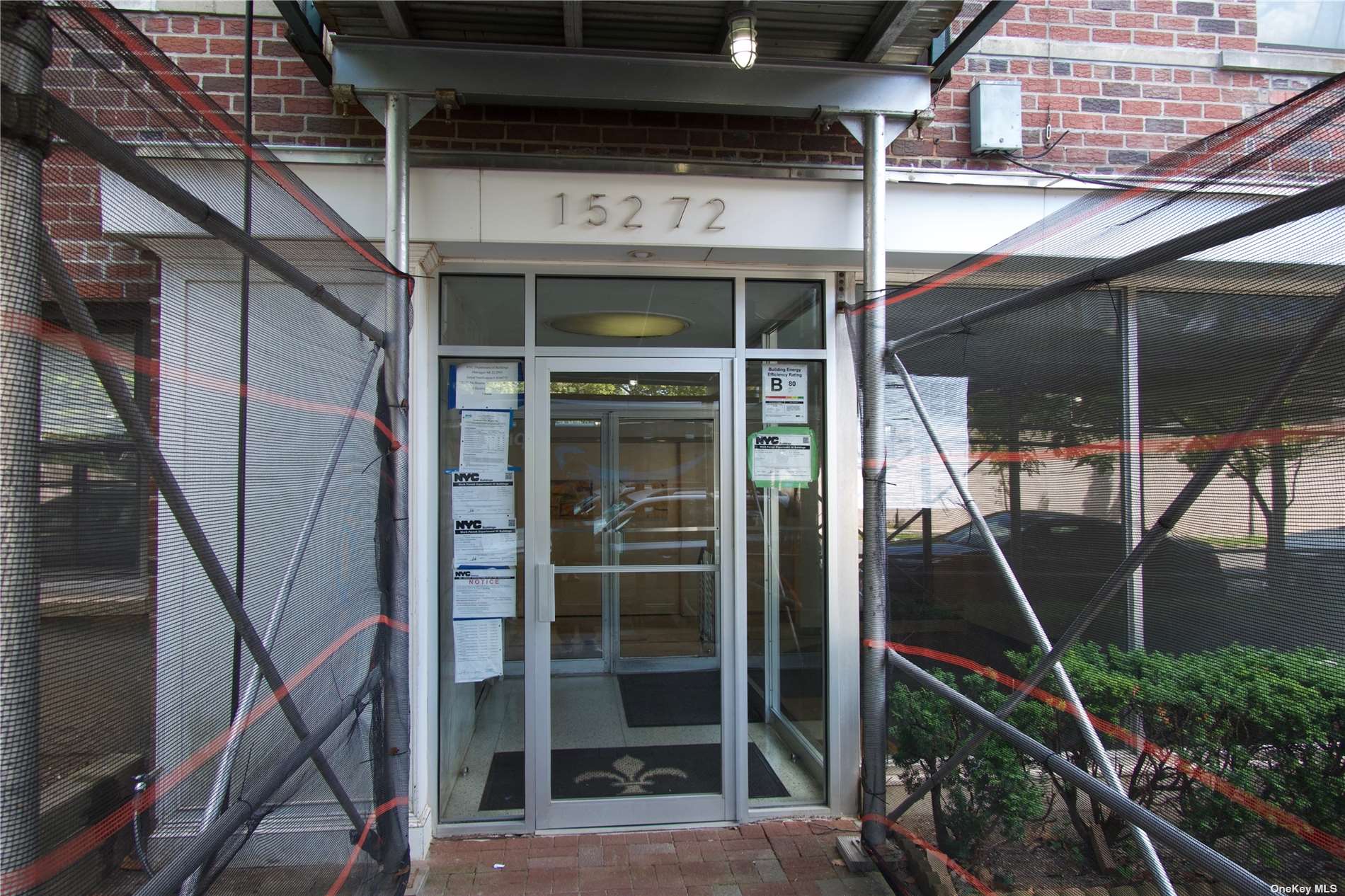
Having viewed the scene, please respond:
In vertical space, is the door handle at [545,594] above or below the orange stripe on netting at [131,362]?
below

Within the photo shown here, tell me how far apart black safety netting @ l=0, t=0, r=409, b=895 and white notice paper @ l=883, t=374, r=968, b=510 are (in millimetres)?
2355

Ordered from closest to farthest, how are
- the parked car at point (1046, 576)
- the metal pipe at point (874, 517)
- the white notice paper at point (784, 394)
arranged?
the parked car at point (1046, 576), the metal pipe at point (874, 517), the white notice paper at point (784, 394)

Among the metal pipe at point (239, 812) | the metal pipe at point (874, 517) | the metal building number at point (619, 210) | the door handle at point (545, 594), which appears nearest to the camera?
the metal pipe at point (239, 812)

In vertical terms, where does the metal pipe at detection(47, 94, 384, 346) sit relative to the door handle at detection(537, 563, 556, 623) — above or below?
above

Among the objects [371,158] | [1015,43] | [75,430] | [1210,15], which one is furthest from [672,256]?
[1210,15]

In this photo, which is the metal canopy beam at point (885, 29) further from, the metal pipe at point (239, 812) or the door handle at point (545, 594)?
the metal pipe at point (239, 812)

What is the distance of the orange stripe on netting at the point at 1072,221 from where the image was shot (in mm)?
1925

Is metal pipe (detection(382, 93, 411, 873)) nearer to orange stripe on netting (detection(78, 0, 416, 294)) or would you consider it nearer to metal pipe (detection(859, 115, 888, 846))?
orange stripe on netting (detection(78, 0, 416, 294))

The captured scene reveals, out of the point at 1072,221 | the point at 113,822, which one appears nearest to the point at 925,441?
the point at 1072,221

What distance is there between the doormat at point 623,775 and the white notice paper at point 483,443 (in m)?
1.55

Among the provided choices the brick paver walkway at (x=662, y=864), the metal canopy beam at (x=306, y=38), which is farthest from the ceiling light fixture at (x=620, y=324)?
the brick paver walkway at (x=662, y=864)

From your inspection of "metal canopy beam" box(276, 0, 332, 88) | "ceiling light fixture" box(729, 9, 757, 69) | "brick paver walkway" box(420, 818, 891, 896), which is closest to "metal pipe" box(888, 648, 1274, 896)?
"brick paver walkway" box(420, 818, 891, 896)

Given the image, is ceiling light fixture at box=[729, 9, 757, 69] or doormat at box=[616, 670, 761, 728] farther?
doormat at box=[616, 670, 761, 728]

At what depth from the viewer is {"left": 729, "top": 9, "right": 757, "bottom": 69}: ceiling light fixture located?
304 cm
